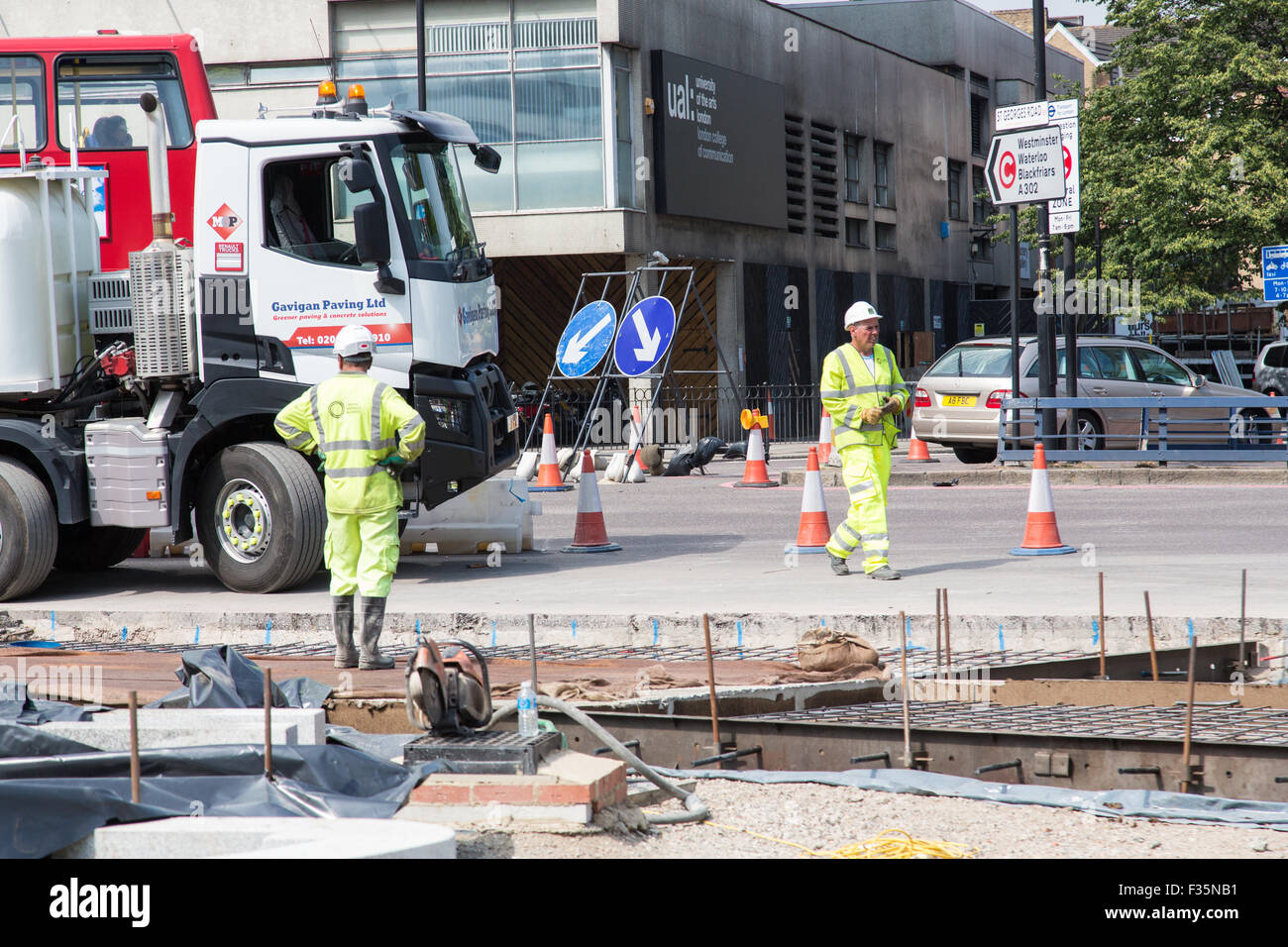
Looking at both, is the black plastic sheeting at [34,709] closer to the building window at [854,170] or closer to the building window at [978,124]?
the building window at [854,170]

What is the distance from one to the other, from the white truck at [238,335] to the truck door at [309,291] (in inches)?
0.5

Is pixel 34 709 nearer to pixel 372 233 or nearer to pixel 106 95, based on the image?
pixel 372 233

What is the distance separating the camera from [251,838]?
4.04 m

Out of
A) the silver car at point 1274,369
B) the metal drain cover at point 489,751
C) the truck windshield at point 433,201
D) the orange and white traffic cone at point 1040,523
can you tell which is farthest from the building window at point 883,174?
the metal drain cover at point 489,751

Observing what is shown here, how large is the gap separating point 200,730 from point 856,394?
5.97m

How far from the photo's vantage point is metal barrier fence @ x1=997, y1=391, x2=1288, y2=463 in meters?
18.8

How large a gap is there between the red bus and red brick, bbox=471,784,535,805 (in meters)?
8.24

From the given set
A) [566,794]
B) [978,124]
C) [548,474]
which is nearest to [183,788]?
[566,794]

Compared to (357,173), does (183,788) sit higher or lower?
lower

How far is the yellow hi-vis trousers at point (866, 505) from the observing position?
416 inches

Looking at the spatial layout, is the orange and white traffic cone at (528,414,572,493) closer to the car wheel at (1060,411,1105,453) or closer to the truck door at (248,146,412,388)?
the car wheel at (1060,411,1105,453)
